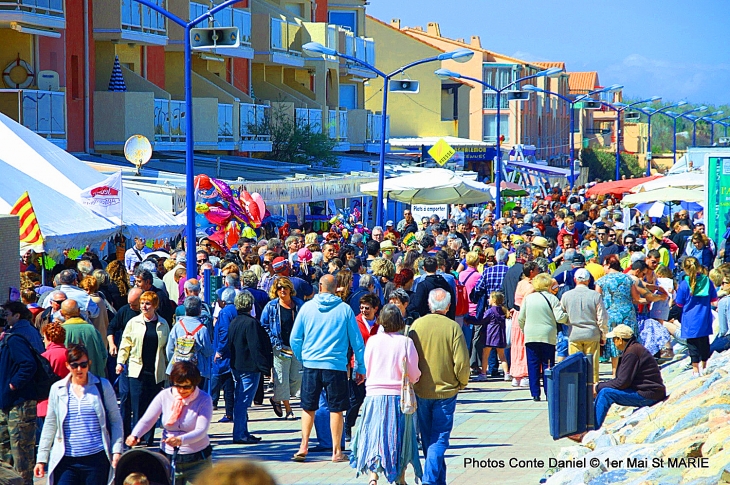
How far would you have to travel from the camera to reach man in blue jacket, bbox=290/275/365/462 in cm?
1028

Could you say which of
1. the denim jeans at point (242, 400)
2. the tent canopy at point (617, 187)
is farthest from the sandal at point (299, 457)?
the tent canopy at point (617, 187)

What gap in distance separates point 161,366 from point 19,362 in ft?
6.19

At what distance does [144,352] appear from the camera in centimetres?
1049

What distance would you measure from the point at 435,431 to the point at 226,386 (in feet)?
11.4

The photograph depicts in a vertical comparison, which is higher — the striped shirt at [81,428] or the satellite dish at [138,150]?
the satellite dish at [138,150]

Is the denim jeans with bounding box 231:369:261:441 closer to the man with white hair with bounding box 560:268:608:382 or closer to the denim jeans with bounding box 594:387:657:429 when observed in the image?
the denim jeans with bounding box 594:387:657:429

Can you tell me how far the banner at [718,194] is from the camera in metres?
25.3

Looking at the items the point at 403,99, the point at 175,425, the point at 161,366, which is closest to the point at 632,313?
the point at 161,366

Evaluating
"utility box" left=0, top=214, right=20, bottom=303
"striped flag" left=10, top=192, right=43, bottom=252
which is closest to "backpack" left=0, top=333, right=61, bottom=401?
"utility box" left=0, top=214, right=20, bottom=303

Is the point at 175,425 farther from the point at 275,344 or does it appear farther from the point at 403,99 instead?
the point at 403,99

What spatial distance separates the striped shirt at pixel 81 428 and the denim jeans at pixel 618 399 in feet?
16.7

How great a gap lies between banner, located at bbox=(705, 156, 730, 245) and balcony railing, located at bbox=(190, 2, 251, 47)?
640 inches

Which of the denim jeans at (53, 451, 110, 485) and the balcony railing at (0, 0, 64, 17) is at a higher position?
the balcony railing at (0, 0, 64, 17)

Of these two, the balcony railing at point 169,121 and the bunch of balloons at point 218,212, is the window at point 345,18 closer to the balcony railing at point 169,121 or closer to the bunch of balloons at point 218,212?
the balcony railing at point 169,121
